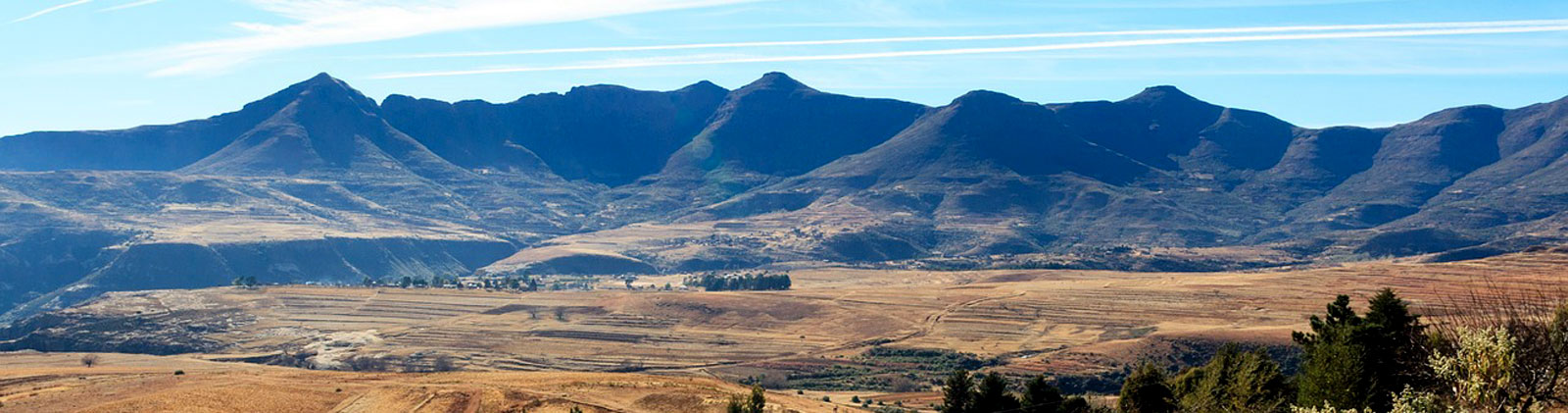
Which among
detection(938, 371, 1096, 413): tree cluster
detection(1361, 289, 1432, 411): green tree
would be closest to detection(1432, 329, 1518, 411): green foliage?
detection(1361, 289, 1432, 411): green tree

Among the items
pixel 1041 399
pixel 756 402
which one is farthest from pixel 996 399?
pixel 756 402

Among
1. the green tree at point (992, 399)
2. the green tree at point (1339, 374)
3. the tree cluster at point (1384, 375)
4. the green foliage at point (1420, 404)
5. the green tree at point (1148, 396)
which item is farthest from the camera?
the green tree at point (992, 399)

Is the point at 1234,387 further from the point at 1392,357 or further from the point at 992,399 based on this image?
the point at 992,399

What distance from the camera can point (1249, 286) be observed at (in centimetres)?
18862

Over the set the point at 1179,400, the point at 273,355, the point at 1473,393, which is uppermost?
the point at 1473,393

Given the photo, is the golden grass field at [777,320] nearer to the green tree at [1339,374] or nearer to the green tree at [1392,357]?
the green tree at [1392,357]

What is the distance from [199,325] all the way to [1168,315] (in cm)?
12813

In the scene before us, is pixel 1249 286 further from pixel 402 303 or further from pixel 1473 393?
pixel 1473 393

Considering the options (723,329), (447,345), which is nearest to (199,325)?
(447,345)

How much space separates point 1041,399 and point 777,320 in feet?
369

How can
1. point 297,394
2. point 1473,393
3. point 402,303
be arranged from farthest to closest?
point 402,303, point 297,394, point 1473,393

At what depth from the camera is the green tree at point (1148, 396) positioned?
57312 millimetres

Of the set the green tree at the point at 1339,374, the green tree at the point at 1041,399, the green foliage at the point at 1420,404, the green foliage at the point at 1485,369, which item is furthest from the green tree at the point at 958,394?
the green foliage at the point at 1485,369

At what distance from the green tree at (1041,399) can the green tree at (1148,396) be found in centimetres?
324
